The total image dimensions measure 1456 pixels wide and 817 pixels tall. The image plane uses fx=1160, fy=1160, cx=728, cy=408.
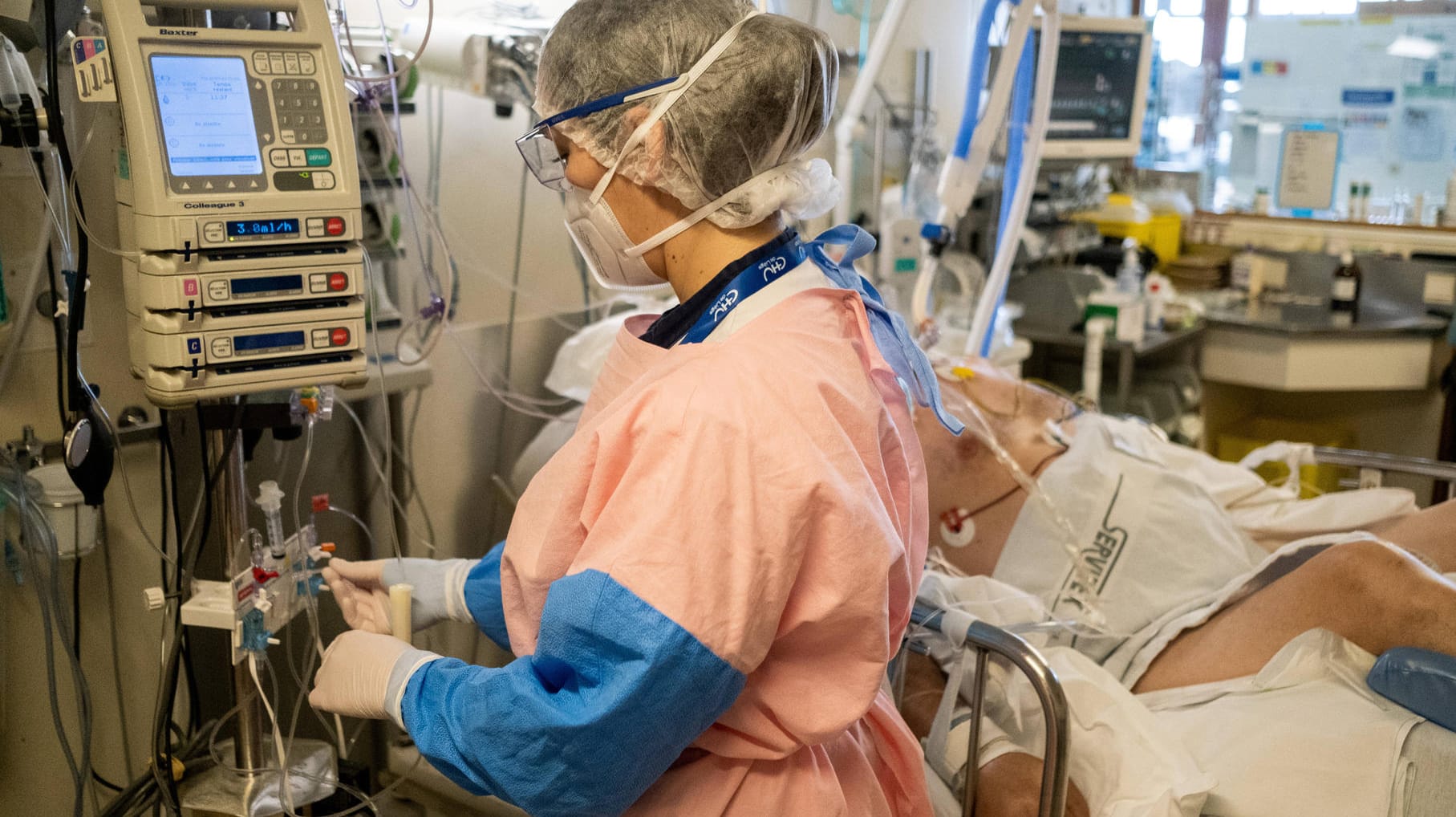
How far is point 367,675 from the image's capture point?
1.16 metres

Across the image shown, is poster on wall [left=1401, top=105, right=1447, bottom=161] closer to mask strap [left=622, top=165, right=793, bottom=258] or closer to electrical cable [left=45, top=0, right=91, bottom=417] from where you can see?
mask strap [left=622, top=165, right=793, bottom=258]

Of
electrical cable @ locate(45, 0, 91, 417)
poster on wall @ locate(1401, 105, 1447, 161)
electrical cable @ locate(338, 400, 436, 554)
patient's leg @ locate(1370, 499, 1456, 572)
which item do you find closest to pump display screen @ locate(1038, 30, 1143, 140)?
poster on wall @ locate(1401, 105, 1447, 161)

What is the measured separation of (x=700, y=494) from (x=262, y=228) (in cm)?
61

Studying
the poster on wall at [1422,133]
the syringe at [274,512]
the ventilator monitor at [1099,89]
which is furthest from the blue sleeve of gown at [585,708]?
the poster on wall at [1422,133]

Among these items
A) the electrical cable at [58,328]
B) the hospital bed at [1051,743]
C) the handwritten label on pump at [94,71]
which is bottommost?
the hospital bed at [1051,743]

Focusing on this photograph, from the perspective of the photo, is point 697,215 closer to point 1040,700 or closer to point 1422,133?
point 1040,700

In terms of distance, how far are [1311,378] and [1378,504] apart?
62.7 inches

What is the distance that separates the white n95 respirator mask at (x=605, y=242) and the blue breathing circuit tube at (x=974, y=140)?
139 cm

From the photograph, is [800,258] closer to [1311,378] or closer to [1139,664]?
[1139,664]

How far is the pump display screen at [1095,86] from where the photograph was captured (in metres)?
3.61

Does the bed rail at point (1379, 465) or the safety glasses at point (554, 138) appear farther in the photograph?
the bed rail at point (1379, 465)

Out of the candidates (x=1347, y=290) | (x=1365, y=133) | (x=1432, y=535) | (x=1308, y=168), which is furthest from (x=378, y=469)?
(x=1365, y=133)

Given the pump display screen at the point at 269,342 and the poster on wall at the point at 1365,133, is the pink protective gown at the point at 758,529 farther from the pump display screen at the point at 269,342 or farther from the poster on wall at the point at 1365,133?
the poster on wall at the point at 1365,133

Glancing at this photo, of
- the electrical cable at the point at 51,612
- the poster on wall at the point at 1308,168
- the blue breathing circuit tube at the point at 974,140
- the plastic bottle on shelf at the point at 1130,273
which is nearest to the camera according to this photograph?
the electrical cable at the point at 51,612
